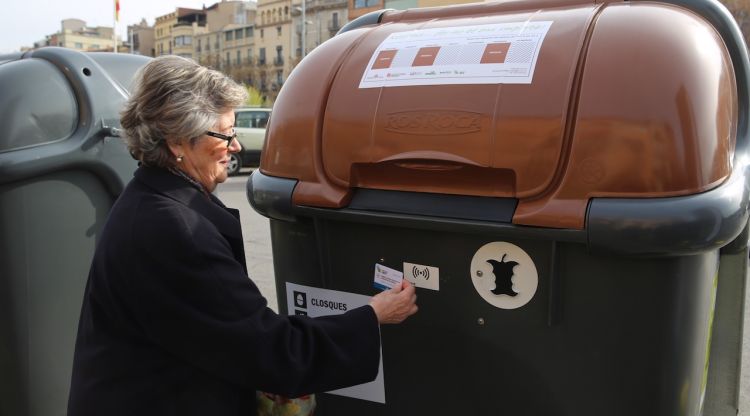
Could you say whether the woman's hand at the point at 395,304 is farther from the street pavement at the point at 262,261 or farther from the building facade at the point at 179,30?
the building facade at the point at 179,30

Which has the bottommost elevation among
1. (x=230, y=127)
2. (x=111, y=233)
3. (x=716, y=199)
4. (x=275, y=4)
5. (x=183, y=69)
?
(x=111, y=233)

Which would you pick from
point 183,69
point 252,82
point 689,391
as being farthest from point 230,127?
point 252,82

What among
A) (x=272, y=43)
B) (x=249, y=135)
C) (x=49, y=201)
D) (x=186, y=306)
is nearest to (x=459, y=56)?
(x=186, y=306)

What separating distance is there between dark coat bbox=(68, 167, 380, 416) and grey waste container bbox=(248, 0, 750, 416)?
26 cm

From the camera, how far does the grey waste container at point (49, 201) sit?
227cm

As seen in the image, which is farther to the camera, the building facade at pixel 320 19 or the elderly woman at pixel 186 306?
the building facade at pixel 320 19

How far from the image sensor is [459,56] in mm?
1695

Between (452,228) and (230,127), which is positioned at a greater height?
(230,127)

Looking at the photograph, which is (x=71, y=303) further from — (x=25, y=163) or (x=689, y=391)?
(x=689, y=391)

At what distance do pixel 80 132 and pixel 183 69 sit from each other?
1084 millimetres

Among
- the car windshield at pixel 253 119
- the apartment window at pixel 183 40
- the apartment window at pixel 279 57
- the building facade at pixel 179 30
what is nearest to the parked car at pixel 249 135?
the car windshield at pixel 253 119

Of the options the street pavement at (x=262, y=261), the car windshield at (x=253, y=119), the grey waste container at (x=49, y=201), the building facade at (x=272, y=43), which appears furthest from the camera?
Result: the building facade at (x=272, y=43)

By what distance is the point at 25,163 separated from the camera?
2.24 m

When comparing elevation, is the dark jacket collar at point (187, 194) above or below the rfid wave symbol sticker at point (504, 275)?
above
